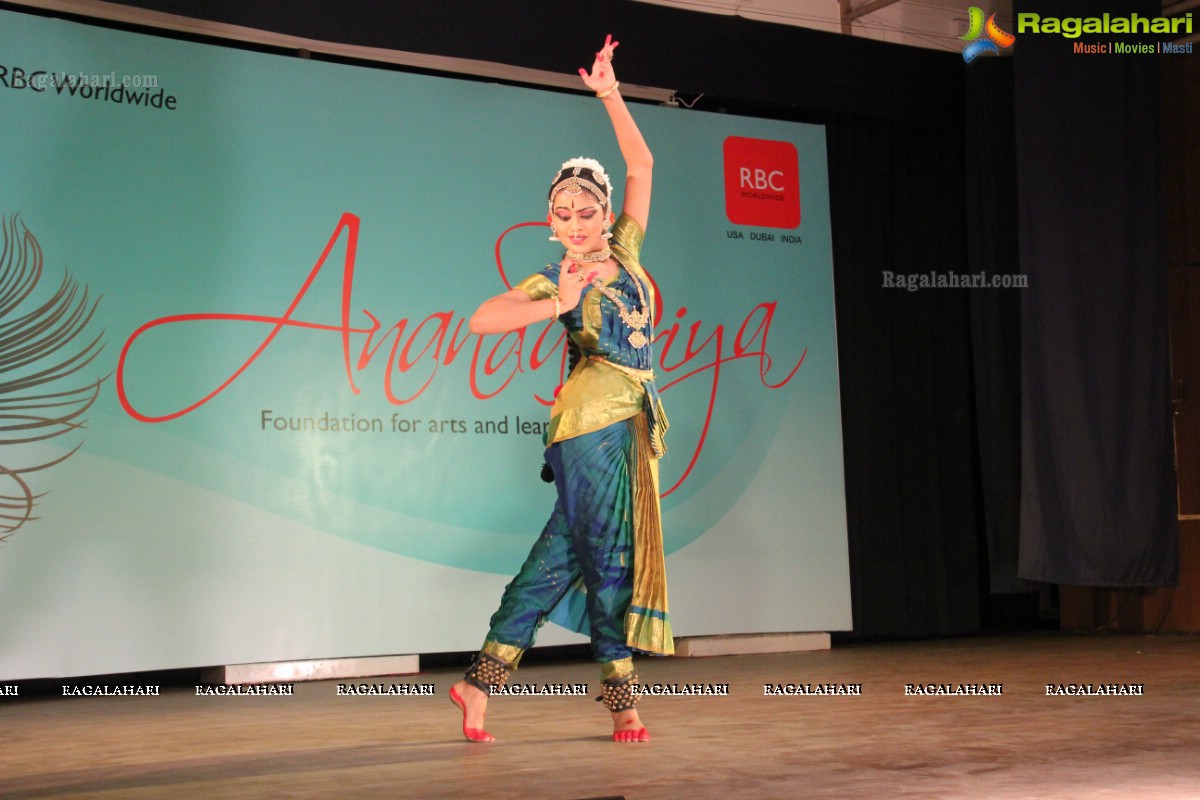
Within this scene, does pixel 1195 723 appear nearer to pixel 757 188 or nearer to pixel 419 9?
pixel 757 188

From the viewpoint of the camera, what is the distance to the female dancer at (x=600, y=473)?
2.97 metres

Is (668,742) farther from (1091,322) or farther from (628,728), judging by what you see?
(1091,322)

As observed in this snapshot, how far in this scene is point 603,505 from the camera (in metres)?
2.98

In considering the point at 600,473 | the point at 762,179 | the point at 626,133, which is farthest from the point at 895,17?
the point at 600,473

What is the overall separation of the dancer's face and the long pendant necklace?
0.34 ft

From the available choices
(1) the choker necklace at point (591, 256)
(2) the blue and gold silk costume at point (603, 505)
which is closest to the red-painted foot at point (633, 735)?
(2) the blue and gold silk costume at point (603, 505)

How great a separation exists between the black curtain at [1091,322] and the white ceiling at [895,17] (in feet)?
2.60

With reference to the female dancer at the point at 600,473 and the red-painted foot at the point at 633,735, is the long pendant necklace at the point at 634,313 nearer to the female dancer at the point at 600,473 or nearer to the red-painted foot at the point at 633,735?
the female dancer at the point at 600,473

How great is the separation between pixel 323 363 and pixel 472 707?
217 centimetres

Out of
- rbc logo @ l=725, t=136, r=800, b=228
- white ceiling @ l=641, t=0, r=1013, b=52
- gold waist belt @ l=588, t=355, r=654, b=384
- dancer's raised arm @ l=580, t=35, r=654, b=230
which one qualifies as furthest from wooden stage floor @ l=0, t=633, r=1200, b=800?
white ceiling @ l=641, t=0, r=1013, b=52

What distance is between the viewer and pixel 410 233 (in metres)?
5.13

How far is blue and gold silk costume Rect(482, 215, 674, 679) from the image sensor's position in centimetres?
297

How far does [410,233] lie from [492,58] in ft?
2.67

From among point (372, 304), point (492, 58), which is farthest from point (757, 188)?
point (372, 304)
